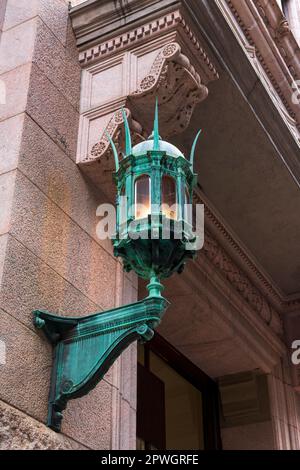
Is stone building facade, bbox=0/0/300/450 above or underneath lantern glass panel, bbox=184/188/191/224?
above

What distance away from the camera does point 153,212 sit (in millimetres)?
4043

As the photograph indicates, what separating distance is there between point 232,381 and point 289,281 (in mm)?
1482

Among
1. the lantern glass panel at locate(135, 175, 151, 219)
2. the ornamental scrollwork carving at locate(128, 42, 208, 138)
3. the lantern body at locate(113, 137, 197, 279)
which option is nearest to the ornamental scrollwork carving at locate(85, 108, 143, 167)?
the ornamental scrollwork carving at locate(128, 42, 208, 138)

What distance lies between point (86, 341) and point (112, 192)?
1645mm

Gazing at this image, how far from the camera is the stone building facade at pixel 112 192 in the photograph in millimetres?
4688

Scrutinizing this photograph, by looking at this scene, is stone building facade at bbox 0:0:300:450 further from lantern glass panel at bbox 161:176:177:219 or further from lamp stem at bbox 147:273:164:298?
lantern glass panel at bbox 161:176:177:219

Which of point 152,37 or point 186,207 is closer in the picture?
point 186,207

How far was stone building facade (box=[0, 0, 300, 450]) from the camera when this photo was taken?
4.69 metres

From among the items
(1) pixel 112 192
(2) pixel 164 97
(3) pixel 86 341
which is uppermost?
(2) pixel 164 97

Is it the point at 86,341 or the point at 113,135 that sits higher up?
the point at 113,135

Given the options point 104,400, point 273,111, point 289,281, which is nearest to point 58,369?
point 104,400

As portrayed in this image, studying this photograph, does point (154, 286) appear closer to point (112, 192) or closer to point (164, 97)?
point (112, 192)

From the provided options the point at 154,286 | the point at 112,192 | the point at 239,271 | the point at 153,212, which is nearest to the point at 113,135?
the point at 112,192

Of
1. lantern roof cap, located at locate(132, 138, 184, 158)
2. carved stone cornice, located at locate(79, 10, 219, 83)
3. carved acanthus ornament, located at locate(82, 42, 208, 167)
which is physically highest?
carved stone cornice, located at locate(79, 10, 219, 83)
